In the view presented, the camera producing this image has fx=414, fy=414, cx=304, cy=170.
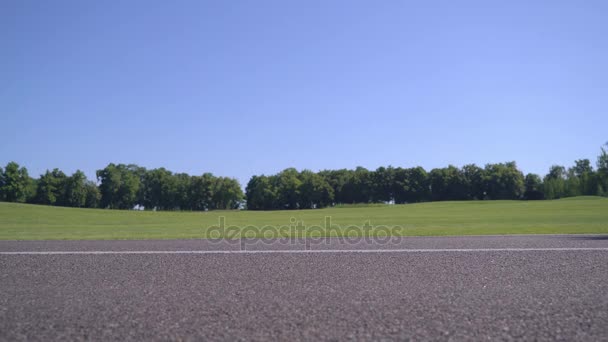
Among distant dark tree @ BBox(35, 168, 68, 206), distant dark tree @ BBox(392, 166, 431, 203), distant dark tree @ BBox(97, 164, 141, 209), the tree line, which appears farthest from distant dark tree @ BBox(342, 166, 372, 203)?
distant dark tree @ BBox(35, 168, 68, 206)

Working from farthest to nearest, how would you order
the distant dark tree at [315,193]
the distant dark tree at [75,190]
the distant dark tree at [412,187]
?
the distant dark tree at [412,187] → the distant dark tree at [315,193] → the distant dark tree at [75,190]

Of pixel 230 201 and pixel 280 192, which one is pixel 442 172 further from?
pixel 230 201

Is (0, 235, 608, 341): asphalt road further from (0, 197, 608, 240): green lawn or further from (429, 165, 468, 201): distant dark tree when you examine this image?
(429, 165, 468, 201): distant dark tree

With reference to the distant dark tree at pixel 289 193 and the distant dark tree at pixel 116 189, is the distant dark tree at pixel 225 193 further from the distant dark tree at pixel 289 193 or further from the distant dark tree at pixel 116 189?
the distant dark tree at pixel 116 189

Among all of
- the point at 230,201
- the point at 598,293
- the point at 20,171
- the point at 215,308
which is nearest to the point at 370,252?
the point at 598,293

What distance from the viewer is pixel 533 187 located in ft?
377

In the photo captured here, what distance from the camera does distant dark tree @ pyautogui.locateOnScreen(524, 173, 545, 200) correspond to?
111 m

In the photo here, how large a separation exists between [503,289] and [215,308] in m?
3.02

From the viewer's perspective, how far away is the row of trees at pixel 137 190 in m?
99.2

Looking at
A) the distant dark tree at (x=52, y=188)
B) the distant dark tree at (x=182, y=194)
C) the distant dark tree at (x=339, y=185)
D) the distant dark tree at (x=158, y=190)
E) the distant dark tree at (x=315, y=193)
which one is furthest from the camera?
the distant dark tree at (x=339, y=185)

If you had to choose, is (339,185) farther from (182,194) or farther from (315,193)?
(182,194)

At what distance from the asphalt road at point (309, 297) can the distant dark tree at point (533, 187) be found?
393ft

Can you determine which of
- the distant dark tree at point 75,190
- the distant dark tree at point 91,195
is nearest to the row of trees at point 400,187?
the distant dark tree at point 91,195

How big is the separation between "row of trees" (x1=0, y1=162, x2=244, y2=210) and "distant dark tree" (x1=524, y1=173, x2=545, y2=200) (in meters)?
80.5
